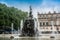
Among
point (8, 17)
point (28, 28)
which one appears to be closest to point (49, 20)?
point (8, 17)

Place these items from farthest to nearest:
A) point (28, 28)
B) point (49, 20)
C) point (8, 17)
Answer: point (49, 20) < point (8, 17) < point (28, 28)

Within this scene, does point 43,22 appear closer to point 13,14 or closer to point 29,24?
point 13,14

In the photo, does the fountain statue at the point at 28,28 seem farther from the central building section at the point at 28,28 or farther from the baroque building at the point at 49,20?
the baroque building at the point at 49,20

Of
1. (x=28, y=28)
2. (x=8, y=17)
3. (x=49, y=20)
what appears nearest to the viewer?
(x=28, y=28)

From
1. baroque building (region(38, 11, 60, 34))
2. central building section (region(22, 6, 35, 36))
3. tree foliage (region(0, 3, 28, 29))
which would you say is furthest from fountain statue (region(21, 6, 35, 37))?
baroque building (region(38, 11, 60, 34))

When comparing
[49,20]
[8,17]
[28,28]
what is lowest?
[28,28]

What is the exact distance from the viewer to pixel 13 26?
61125 mm

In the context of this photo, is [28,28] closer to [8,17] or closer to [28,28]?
[28,28]

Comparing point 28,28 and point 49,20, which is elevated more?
point 49,20

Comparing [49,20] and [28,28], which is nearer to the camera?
[28,28]

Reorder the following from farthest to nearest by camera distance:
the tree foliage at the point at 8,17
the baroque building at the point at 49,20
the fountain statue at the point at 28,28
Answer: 1. the baroque building at the point at 49,20
2. the tree foliage at the point at 8,17
3. the fountain statue at the point at 28,28

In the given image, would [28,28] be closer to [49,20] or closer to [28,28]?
[28,28]

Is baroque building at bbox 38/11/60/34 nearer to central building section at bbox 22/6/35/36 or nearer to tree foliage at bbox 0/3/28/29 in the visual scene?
tree foliage at bbox 0/3/28/29

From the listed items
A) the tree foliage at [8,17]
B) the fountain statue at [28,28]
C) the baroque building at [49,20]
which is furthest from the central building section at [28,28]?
the baroque building at [49,20]
